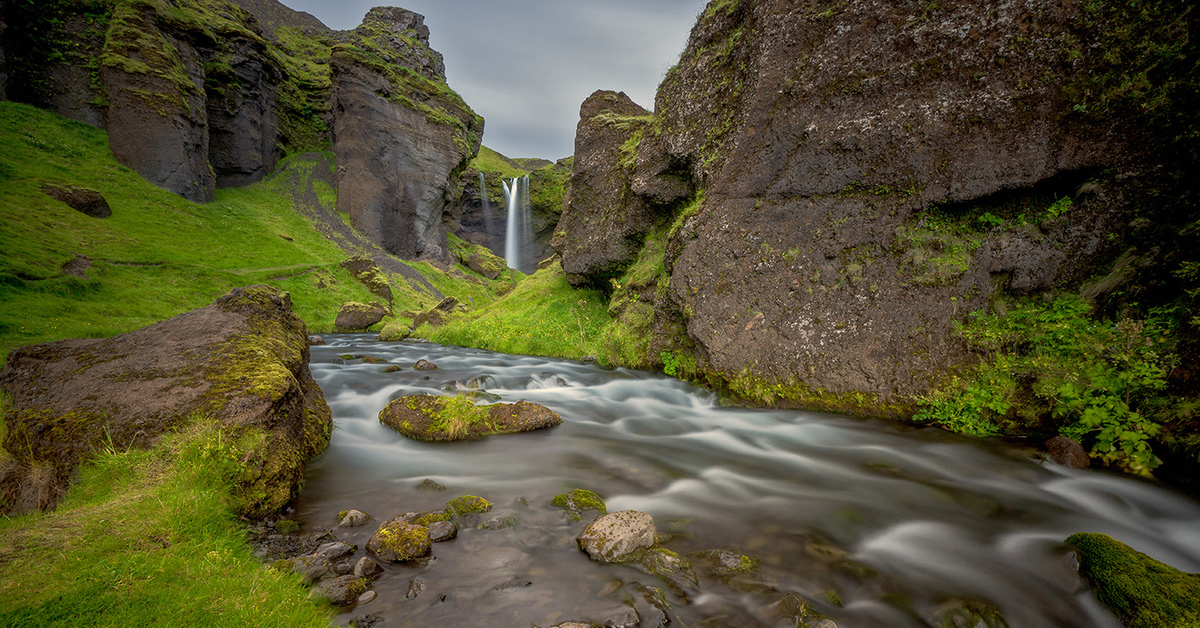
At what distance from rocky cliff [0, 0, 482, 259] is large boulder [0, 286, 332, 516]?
41508 millimetres

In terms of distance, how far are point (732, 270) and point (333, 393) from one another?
9.24 m

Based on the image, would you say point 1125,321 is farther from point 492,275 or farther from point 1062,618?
point 492,275

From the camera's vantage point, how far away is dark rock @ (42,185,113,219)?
22.6m

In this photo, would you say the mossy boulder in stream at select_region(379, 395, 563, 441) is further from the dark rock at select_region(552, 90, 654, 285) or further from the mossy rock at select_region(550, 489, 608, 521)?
the dark rock at select_region(552, 90, 654, 285)

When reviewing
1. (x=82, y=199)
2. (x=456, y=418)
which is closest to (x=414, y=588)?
(x=456, y=418)

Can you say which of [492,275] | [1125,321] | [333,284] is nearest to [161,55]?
[333,284]

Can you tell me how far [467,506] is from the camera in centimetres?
445

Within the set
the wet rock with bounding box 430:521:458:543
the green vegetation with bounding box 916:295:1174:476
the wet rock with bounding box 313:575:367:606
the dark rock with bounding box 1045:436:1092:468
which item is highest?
the green vegetation with bounding box 916:295:1174:476

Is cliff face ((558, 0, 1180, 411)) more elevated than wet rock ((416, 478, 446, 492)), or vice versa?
cliff face ((558, 0, 1180, 411))

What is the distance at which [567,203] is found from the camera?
19.8m

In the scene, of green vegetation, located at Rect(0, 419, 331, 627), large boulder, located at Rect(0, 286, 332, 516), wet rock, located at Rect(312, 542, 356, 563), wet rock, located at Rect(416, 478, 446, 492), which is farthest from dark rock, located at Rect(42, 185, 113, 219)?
wet rock, located at Rect(312, 542, 356, 563)

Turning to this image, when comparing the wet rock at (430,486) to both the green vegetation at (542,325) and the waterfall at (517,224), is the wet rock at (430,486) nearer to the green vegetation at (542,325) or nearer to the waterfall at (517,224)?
the green vegetation at (542,325)

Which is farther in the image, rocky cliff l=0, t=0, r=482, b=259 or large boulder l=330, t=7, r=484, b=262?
large boulder l=330, t=7, r=484, b=262

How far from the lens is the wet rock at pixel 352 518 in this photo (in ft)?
13.4
